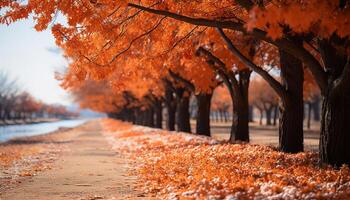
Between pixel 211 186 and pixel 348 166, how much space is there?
3.36m

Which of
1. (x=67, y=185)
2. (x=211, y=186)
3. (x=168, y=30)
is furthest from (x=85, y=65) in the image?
(x=211, y=186)

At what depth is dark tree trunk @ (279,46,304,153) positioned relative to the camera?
1428 cm

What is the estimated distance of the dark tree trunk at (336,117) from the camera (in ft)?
34.0

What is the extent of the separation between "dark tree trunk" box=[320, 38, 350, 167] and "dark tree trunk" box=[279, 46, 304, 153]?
11.7ft

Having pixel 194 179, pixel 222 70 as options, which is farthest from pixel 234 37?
pixel 194 179

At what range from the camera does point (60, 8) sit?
10.2 meters

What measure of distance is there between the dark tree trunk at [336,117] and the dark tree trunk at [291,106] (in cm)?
358

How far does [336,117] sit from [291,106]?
152 inches

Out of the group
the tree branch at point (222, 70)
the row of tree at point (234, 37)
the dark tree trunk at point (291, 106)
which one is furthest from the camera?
the tree branch at point (222, 70)

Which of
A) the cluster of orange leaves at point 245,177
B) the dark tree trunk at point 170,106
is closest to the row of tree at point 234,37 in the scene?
the cluster of orange leaves at point 245,177

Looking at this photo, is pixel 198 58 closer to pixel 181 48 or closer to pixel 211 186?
pixel 181 48

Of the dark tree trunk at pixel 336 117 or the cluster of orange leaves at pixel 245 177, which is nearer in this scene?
the cluster of orange leaves at pixel 245 177

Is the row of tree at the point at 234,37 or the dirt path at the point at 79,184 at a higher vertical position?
the row of tree at the point at 234,37

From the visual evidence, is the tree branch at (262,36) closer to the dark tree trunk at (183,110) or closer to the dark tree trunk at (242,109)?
the dark tree trunk at (242,109)
